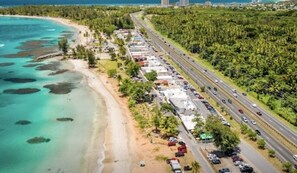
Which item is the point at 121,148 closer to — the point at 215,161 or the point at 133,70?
the point at 215,161

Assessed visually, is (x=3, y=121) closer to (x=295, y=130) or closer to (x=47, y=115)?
(x=47, y=115)

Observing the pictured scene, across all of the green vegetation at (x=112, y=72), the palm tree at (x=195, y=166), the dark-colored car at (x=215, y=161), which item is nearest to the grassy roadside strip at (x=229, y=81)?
the dark-colored car at (x=215, y=161)

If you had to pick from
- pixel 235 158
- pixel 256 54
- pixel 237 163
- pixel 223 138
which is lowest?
pixel 237 163

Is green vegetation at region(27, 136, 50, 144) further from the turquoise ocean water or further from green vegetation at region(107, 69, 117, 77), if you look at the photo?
green vegetation at region(107, 69, 117, 77)

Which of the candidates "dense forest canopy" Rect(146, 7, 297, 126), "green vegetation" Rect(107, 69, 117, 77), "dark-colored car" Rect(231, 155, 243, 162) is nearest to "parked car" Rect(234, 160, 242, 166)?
"dark-colored car" Rect(231, 155, 243, 162)

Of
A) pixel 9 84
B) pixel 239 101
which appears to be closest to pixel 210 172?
pixel 239 101

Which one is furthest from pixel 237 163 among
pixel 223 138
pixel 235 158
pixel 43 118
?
pixel 43 118
